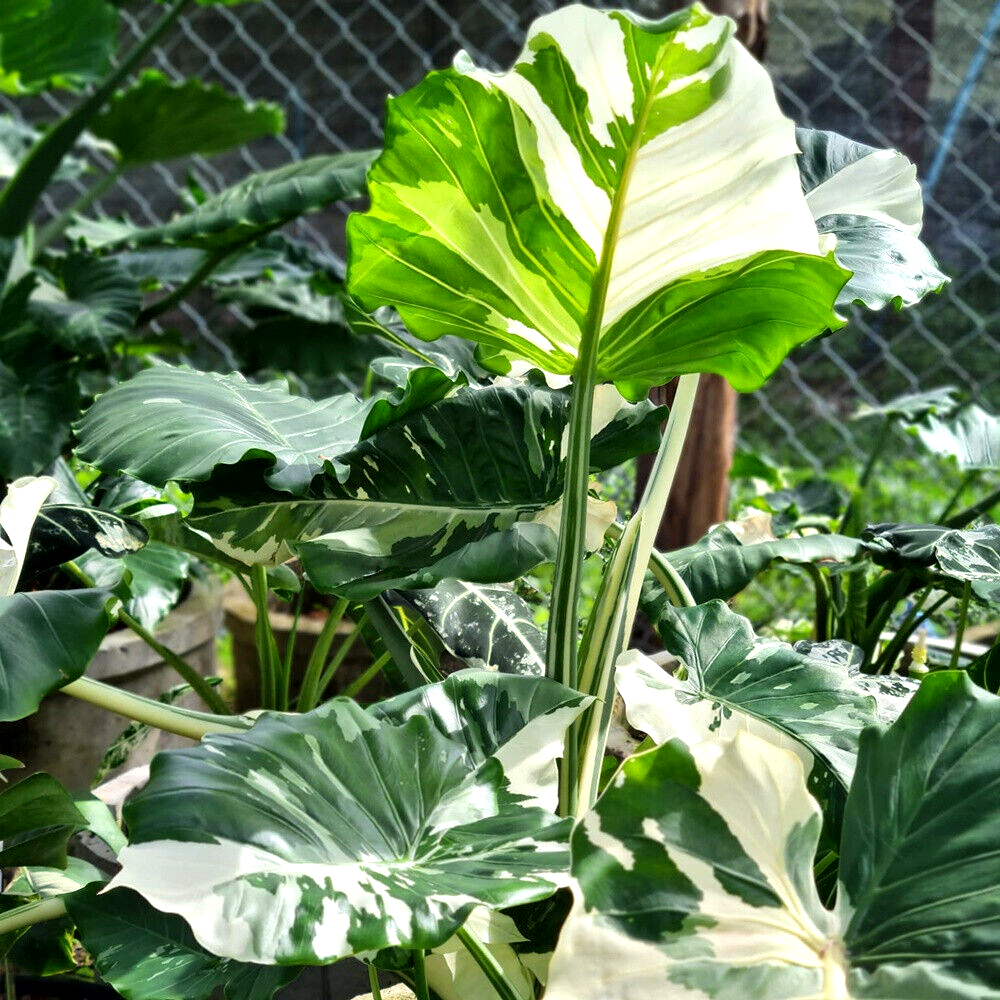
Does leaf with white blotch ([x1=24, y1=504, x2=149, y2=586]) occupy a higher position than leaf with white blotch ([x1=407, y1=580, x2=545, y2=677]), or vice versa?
leaf with white blotch ([x1=24, y1=504, x2=149, y2=586])

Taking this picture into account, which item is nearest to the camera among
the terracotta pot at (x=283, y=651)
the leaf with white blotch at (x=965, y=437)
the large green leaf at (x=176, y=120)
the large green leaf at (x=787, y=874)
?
the large green leaf at (x=787, y=874)

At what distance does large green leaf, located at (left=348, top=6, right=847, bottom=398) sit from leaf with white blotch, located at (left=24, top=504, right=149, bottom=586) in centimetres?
19

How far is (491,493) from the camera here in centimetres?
58

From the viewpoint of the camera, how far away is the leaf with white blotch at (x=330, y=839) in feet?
1.15

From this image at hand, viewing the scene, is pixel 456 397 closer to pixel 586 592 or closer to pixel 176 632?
pixel 176 632

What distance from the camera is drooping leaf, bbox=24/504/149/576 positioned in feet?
1.92

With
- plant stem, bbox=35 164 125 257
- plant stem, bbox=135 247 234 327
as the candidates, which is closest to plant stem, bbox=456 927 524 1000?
plant stem, bbox=135 247 234 327

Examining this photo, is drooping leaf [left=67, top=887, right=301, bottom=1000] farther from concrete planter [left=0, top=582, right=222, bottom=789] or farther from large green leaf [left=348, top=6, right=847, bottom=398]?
concrete planter [left=0, top=582, right=222, bottom=789]

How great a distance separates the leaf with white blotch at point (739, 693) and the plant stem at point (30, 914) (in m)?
0.26

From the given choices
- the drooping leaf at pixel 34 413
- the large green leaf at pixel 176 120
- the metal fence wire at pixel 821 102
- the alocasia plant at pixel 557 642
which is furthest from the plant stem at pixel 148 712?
the metal fence wire at pixel 821 102

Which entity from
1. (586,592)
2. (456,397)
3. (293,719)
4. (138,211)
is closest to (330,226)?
(138,211)

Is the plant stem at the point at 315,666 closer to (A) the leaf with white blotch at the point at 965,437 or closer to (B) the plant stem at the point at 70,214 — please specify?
(A) the leaf with white blotch at the point at 965,437

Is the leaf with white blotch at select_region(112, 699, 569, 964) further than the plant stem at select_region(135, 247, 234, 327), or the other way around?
the plant stem at select_region(135, 247, 234, 327)

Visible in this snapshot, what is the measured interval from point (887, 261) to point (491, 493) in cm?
21
